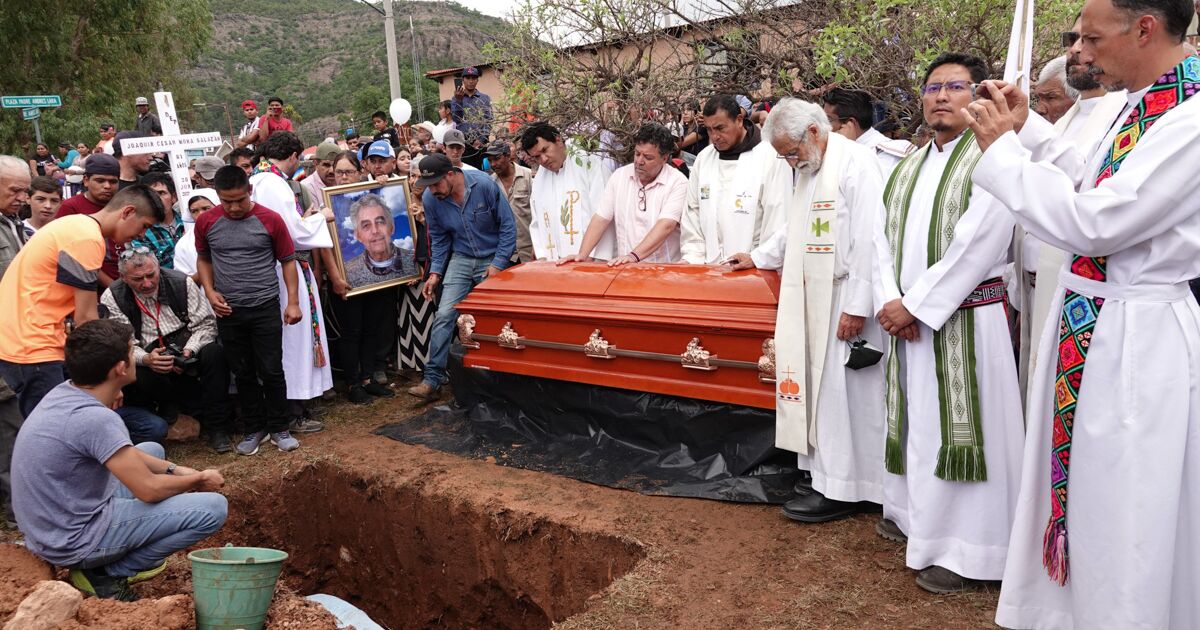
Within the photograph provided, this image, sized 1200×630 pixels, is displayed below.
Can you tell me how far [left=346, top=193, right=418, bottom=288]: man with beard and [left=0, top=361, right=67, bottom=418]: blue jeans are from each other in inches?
81.8

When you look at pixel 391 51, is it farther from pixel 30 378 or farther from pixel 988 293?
pixel 988 293

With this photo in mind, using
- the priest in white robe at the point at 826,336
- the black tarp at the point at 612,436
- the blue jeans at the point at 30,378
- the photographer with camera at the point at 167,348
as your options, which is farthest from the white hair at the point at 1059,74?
the blue jeans at the point at 30,378

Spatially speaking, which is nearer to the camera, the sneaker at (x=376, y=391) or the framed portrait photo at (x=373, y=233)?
the framed portrait photo at (x=373, y=233)

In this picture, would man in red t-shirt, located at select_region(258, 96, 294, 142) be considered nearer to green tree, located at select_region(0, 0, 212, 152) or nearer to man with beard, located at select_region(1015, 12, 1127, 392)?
man with beard, located at select_region(1015, 12, 1127, 392)

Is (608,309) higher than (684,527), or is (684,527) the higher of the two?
(608,309)

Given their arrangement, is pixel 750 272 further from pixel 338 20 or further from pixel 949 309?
pixel 338 20

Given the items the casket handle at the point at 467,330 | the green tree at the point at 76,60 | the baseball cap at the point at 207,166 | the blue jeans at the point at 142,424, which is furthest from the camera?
the green tree at the point at 76,60

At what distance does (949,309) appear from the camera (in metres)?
3.01

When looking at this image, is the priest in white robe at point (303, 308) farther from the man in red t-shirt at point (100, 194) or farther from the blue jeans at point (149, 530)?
the blue jeans at point (149, 530)

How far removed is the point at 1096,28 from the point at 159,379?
505cm

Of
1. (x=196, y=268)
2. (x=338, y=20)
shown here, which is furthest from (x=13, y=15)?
(x=338, y=20)

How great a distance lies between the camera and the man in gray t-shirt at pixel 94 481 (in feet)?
10.6

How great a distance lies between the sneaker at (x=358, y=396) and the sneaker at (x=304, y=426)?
1.45 ft

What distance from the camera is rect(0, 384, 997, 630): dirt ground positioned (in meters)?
3.11
